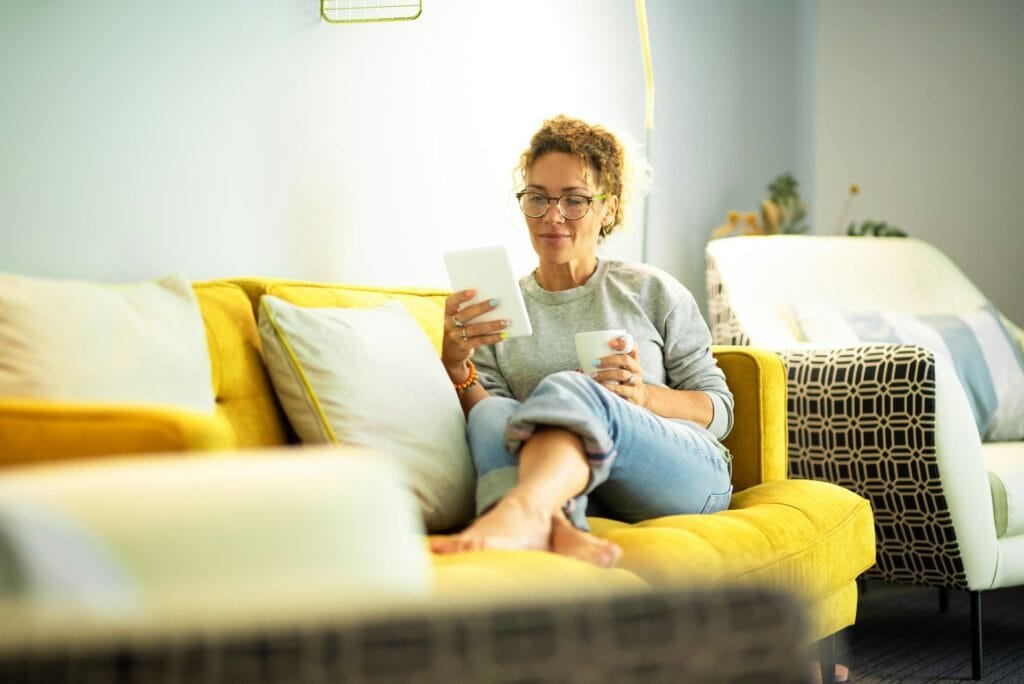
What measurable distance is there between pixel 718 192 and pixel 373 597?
3562 mm

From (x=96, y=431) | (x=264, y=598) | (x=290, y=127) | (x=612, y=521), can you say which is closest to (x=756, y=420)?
(x=612, y=521)

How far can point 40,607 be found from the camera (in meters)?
0.56

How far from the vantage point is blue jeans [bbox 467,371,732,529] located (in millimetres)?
1626

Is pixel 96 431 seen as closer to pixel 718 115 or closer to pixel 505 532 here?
pixel 505 532

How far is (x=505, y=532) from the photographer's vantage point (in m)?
1.44

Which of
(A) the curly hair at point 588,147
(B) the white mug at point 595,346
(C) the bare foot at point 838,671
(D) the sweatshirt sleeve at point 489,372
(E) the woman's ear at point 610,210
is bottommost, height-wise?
(C) the bare foot at point 838,671

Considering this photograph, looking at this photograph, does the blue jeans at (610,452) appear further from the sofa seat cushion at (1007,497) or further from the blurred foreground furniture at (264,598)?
the blurred foreground furniture at (264,598)

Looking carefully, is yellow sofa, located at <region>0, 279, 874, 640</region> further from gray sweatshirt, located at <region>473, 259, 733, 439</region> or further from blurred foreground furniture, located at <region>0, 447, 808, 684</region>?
blurred foreground furniture, located at <region>0, 447, 808, 684</region>

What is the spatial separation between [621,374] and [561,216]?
438 millimetres

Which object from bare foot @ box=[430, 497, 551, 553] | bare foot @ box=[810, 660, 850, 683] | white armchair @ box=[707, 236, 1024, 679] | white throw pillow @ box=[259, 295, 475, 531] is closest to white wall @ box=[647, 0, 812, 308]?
white armchair @ box=[707, 236, 1024, 679]

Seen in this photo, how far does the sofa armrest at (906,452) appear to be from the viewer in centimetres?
232

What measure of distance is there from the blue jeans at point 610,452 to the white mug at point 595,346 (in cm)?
11

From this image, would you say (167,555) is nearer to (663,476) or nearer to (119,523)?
(119,523)

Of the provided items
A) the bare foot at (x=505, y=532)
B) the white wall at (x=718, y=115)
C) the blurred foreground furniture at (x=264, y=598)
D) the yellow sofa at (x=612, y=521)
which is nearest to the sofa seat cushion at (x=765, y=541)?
the yellow sofa at (x=612, y=521)
